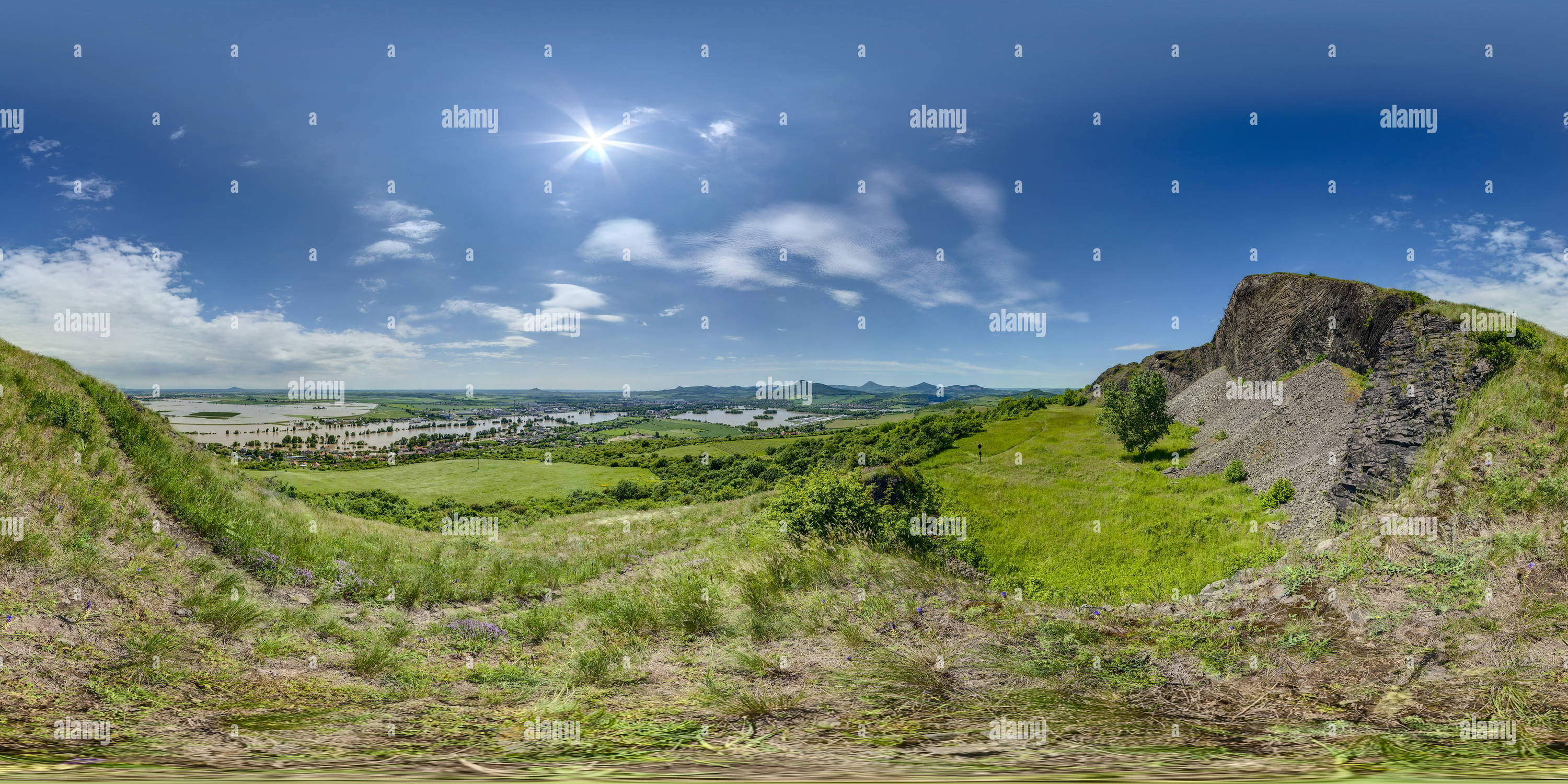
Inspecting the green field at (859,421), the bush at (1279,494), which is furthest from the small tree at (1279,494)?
the green field at (859,421)

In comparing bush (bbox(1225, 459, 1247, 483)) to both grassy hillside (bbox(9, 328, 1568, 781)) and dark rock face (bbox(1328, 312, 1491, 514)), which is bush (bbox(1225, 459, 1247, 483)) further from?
grassy hillside (bbox(9, 328, 1568, 781))

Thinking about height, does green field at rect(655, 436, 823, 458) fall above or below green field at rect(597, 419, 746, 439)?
below

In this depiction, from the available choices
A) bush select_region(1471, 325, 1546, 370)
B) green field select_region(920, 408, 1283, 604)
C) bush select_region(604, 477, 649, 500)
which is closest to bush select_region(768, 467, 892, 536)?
green field select_region(920, 408, 1283, 604)

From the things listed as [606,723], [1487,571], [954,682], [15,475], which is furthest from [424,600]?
[1487,571]

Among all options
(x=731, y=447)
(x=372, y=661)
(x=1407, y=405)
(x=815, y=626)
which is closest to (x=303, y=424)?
(x=731, y=447)

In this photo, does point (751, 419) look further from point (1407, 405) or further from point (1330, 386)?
point (1407, 405)
